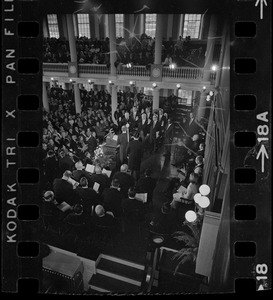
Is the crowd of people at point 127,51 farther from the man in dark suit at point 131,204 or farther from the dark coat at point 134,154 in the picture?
the man in dark suit at point 131,204

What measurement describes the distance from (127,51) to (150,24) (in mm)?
407

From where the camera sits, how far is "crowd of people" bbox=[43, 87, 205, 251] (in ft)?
12.0

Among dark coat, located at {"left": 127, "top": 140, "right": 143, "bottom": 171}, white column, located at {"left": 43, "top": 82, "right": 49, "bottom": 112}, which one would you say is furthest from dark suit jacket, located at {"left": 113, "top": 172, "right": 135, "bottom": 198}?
white column, located at {"left": 43, "top": 82, "right": 49, "bottom": 112}

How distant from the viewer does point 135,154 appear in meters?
3.78

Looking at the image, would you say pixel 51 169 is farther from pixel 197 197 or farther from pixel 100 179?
pixel 197 197

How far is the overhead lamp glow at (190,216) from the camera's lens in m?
3.64

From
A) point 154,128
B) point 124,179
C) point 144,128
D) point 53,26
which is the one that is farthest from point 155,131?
point 53,26

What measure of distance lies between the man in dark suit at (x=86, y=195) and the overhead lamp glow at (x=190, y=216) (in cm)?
112

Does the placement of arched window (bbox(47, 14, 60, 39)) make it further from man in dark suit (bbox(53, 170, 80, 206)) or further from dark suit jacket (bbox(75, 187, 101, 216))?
dark suit jacket (bbox(75, 187, 101, 216))

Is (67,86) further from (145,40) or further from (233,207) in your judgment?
(233,207)

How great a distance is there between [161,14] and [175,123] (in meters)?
1.26

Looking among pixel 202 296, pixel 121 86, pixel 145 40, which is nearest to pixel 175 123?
pixel 121 86

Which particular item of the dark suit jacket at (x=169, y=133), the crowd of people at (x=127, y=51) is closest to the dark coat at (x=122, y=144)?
the dark suit jacket at (x=169, y=133)

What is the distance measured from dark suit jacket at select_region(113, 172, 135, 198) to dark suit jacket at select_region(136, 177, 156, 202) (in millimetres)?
89
